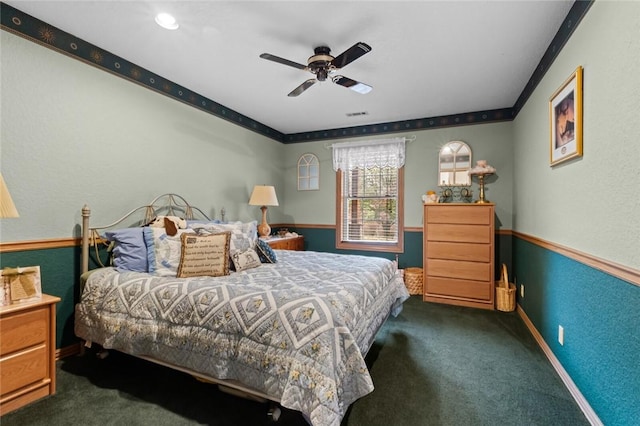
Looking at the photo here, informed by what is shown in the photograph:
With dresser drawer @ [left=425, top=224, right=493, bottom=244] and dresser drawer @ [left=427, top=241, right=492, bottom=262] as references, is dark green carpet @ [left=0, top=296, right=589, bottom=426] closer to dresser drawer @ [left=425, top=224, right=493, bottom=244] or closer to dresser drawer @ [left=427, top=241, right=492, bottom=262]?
dresser drawer @ [left=427, top=241, right=492, bottom=262]

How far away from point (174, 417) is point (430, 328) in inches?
93.1

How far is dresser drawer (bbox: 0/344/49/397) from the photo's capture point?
5.42ft

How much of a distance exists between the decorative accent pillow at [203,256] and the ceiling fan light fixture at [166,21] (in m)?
1.63

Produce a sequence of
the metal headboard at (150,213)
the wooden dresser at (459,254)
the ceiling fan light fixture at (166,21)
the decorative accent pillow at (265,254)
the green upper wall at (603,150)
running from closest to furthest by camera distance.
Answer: the green upper wall at (603,150) < the ceiling fan light fixture at (166,21) < the metal headboard at (150,213) < the decorative accent pillow at (265,254) < the wooden dresser at (459,254)

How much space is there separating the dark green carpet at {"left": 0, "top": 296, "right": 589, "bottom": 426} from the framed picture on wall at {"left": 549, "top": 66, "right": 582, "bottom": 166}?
1.60m

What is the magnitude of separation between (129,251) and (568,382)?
336cm

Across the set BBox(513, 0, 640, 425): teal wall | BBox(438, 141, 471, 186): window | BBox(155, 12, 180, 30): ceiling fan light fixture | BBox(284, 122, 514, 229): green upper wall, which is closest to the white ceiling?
BBox(155, 12, 180, 30): ceiling fan light fixture

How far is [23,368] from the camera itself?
5.69ft

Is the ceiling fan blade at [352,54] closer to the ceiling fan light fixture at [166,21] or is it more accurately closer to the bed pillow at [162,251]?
the ceiling fan light fixture at [166,21]

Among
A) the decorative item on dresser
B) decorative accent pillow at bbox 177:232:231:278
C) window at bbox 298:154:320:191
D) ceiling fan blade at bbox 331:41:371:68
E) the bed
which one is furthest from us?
window at bbox 298:154:320:191

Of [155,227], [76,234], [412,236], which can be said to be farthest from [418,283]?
[76,234]

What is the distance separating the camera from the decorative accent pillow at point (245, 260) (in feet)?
8.26

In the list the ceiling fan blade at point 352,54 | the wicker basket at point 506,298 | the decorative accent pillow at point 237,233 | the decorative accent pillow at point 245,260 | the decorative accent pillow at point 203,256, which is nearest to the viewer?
the ceiling fan blade at point 352,54

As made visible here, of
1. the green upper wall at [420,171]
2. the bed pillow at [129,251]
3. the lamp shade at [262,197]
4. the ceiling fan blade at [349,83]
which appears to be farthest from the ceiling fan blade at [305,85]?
the green upper wall at [420,171]
